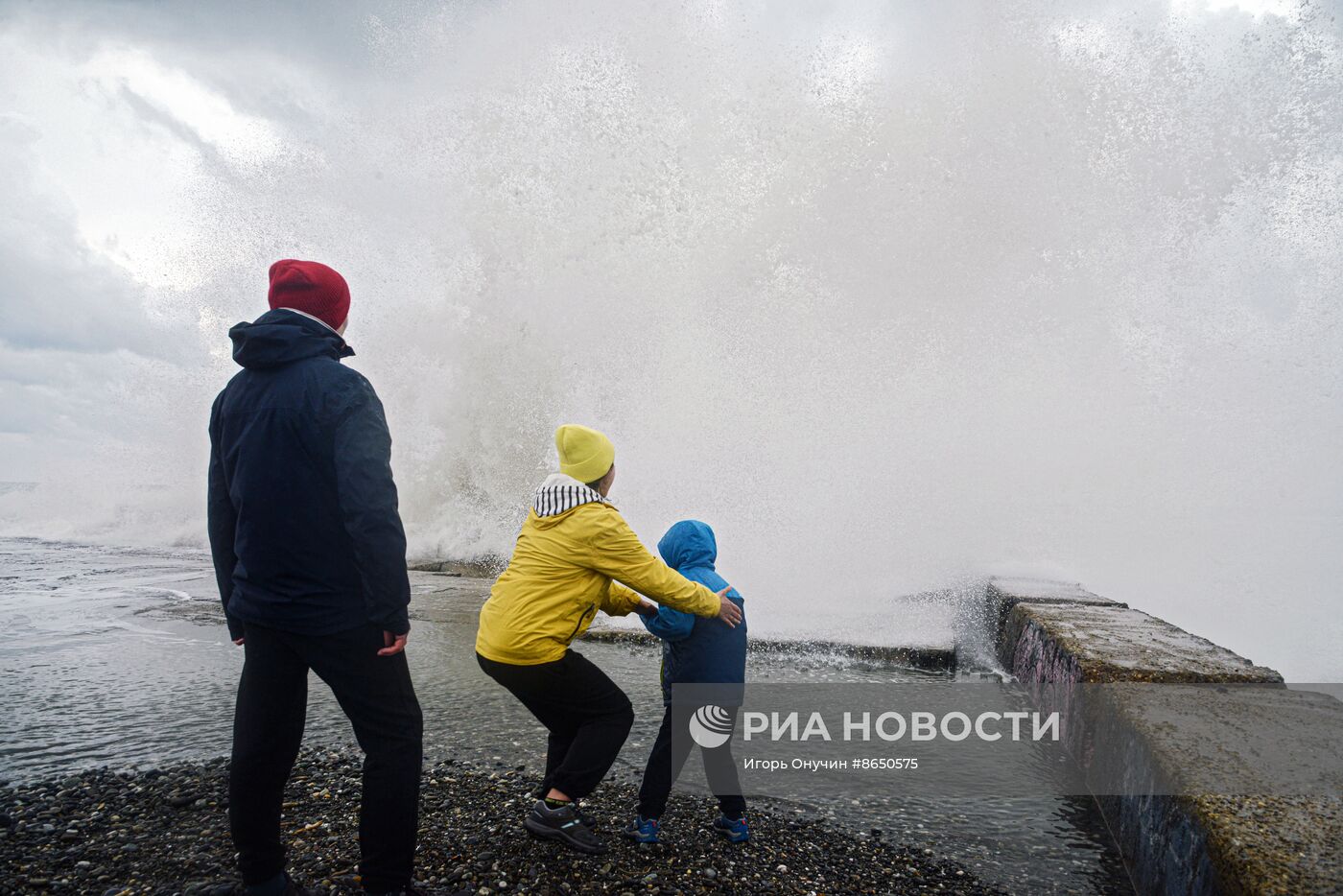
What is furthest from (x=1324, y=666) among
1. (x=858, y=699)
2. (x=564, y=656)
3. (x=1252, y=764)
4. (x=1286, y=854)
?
(x=564, y=656)

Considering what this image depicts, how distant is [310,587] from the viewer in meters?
2.10

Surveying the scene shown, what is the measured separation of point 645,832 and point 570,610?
0.94m

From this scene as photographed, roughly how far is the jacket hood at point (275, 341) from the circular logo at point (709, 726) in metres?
1.88

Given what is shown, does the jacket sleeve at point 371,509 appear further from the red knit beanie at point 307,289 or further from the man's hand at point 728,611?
the man's hand at point 728,611

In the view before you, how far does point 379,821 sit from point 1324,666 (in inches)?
515

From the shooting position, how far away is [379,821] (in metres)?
2.15

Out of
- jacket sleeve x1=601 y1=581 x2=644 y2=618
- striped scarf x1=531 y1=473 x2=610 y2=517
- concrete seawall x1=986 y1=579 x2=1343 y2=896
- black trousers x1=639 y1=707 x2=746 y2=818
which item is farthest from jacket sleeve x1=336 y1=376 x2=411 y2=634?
concrete seawall x1=986 y1=579 x2=1343 y2=896

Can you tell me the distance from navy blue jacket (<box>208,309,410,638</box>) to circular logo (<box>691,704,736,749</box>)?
123 centimetres

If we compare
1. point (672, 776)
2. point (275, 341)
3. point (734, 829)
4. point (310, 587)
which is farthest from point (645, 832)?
point (275, 341)

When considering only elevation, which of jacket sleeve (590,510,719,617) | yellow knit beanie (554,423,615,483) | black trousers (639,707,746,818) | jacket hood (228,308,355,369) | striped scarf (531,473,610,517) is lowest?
black trousers (639,707,746,818)

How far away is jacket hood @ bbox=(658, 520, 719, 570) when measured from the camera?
3.02 m

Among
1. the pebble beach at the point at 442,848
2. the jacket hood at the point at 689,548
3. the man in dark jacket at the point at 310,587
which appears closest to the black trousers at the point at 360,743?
the man in dark jacket at the point at 310,587

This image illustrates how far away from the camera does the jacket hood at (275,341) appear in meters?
2.19

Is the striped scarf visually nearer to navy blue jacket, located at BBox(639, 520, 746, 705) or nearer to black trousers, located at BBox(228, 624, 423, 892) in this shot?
navy blue jacket, located at BBox(639, 520, 746, 705)
